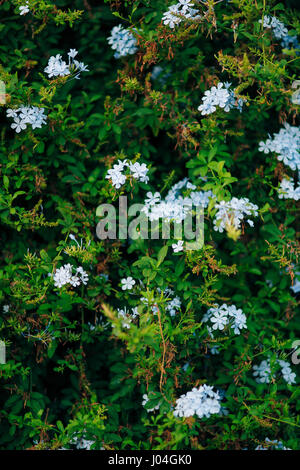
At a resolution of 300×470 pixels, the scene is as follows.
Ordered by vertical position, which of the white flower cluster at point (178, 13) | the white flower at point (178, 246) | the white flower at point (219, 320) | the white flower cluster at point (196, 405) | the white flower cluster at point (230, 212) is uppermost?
the white flower cluster at point (178, 13)

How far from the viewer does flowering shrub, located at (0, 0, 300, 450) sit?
7.18 ft

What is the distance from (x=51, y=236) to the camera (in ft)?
8.32

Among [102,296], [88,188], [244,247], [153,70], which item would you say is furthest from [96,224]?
[153,70]

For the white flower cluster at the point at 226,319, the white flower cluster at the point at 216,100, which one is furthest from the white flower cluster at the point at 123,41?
the white flower cluster at the point at 226,319

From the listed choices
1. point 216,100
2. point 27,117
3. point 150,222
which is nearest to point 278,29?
point 216,100

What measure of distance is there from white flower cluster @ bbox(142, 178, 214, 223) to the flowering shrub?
0.01m

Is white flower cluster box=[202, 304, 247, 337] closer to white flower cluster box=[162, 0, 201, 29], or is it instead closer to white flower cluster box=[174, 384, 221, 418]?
white flower cluster box=[174, 384, 221, 418]

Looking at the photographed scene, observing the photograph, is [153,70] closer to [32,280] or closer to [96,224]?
[96,224]

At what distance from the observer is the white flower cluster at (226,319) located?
225cm

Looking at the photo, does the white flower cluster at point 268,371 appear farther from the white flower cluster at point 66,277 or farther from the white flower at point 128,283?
the white flower cluster at point 66,277

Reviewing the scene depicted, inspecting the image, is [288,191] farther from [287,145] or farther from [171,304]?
[171,304]

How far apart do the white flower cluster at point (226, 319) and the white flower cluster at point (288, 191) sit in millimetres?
682

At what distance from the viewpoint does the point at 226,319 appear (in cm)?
225

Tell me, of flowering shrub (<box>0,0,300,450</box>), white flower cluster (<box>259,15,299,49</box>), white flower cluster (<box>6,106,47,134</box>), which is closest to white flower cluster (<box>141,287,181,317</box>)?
flowering shrub (<box>0,0,300,450</box>)
